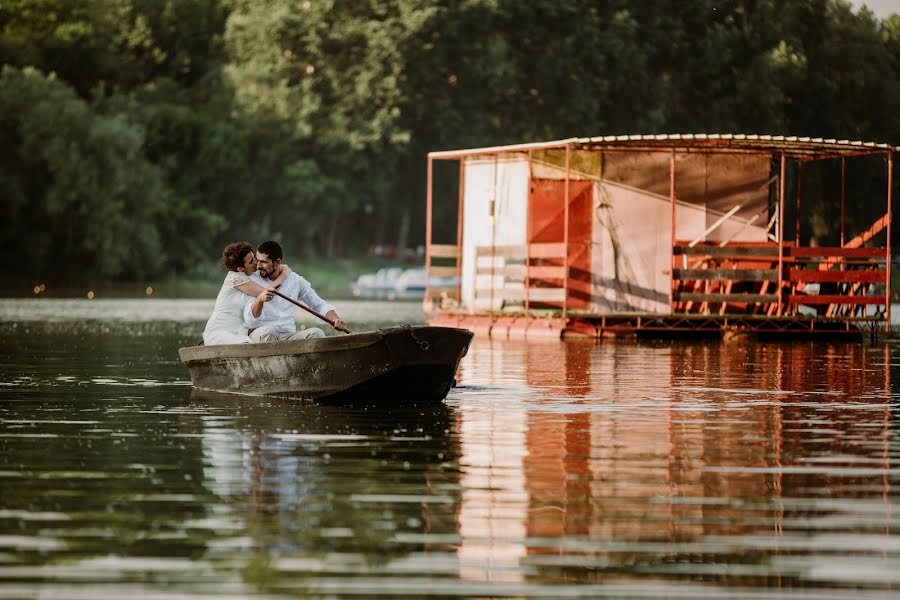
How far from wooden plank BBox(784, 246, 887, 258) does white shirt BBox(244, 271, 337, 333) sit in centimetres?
1418

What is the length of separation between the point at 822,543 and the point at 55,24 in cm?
6650

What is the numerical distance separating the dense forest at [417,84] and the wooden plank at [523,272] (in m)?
33.6

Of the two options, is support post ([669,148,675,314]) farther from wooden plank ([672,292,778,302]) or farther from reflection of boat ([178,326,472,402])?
reflection of boat ([178,326,472,402])

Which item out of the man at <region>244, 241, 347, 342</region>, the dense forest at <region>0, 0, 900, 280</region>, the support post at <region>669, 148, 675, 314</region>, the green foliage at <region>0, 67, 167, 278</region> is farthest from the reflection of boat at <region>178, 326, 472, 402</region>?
the dense forest at <region>0, 0, 900, 280</region>

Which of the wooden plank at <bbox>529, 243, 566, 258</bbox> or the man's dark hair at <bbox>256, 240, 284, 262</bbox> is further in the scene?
the wooden plank at <bbox>529, 243, 566, 258</bbox>

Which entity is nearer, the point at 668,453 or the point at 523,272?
the point at 668,453

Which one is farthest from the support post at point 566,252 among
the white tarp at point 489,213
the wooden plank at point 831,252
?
the wooden plank at point 831,252

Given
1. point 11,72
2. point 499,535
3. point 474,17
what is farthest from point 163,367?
point 474,17

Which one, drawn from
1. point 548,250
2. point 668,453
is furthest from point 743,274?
point 668,453

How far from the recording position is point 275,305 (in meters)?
16.4

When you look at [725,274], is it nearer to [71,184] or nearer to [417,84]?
[71,184]

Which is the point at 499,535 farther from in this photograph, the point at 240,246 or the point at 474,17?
the point at 474,17

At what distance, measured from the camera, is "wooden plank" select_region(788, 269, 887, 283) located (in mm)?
29484

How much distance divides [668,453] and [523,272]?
1905 centimetres
